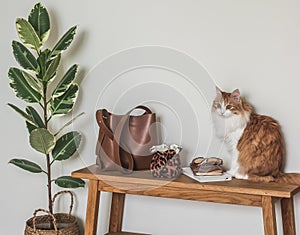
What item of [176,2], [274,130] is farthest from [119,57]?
[274,130]

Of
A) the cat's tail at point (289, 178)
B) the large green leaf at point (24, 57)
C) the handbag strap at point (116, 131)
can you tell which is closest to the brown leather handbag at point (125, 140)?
the handbag strap at point (116, 131)

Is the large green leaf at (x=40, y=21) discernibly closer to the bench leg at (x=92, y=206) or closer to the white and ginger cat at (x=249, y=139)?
the bench leg at (x=92, y=206)

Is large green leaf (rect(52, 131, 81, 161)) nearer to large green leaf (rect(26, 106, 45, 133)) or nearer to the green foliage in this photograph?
the green foliage

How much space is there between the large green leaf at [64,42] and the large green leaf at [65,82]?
0.11 metres

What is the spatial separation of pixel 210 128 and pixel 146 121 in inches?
12.1

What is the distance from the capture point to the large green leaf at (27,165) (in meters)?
2.80

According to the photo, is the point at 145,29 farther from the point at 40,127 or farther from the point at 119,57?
the point at 40,127

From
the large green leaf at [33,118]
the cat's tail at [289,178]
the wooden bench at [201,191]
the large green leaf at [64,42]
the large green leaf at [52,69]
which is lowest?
the wooden bench at [201,191]

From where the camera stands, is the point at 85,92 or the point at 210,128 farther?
the point at 85,92

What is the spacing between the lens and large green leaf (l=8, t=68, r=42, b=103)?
2.77 m

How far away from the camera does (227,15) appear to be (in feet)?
8.46

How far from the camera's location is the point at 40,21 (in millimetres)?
2785

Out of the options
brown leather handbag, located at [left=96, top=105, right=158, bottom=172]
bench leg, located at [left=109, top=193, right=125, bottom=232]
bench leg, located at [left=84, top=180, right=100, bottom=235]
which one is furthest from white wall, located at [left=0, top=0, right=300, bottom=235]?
bench leg, located at [left=84, top=180, right=100, bottom=235]

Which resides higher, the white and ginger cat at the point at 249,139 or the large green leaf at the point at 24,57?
the large green leaf at the point at 24,57
